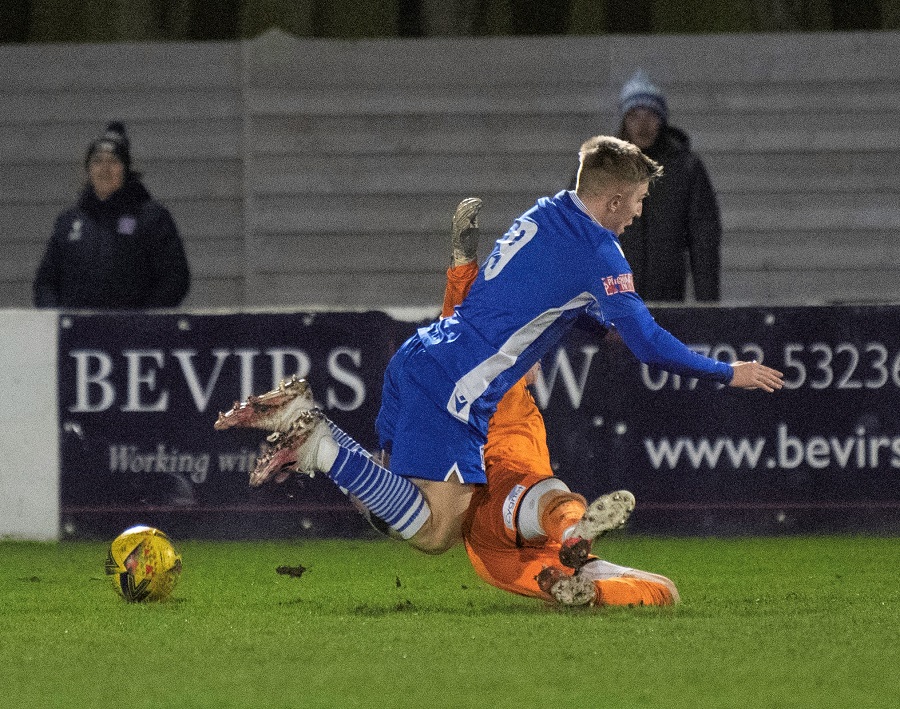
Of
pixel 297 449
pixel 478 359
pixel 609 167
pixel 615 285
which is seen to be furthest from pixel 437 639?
pixel 609 167

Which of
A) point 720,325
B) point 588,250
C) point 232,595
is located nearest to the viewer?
point 588,250

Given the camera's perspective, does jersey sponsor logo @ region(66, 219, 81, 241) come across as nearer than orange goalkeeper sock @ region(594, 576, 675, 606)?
No

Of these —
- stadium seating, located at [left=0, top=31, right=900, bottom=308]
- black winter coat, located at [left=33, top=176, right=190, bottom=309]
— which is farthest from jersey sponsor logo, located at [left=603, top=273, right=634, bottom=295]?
stadium seating, located at [left=0, top=31, right=900, bottom=308]

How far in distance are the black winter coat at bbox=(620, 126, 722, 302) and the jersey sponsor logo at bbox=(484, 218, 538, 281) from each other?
3013mm

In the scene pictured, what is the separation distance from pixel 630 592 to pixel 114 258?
396 centimetres

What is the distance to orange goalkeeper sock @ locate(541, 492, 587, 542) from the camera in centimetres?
589

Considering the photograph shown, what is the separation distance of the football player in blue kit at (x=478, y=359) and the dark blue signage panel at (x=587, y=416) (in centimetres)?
240

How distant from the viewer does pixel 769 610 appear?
6129 mm

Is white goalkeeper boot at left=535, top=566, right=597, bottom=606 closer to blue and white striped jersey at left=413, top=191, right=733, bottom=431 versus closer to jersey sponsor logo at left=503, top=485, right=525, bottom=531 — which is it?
jersey sponsor logo at left=503, top=485, right=525, bottom=531

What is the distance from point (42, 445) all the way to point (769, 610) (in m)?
3.79

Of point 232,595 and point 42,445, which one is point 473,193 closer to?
point 42,445

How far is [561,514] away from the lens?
19.4ft

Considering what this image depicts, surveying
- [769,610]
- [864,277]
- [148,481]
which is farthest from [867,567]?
[864,277]

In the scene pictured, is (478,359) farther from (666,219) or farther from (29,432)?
(666,219)
